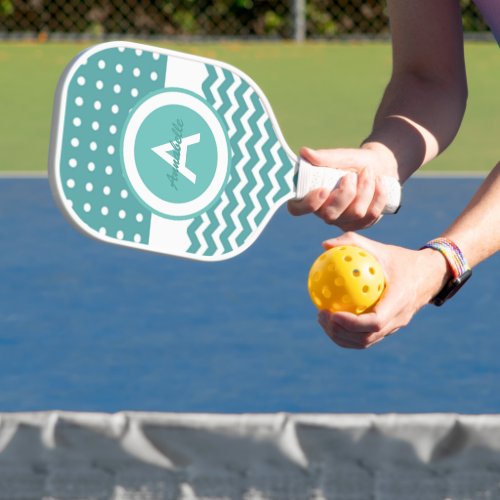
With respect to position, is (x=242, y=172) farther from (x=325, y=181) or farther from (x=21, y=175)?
(x=21, y=175)

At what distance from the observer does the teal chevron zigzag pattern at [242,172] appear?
2.33 m

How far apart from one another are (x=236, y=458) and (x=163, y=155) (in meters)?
0.51

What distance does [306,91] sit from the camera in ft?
33.7

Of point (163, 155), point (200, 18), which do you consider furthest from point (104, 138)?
point (200, 18)

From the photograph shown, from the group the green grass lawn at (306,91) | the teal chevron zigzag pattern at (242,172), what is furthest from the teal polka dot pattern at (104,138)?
the green grass lawn at (306,91)

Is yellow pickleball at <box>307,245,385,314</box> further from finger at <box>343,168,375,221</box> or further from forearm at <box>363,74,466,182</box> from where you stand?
forearm at <box>363,74,466,182</box>

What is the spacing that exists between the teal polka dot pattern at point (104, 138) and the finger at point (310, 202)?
0.27 meters

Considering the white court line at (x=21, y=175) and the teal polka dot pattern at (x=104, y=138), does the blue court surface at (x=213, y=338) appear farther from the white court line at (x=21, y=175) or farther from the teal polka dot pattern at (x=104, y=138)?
the teal polka dot pattern at (x=104, y=138)

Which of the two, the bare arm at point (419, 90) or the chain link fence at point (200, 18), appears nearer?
the bare arm at point (419, 90)

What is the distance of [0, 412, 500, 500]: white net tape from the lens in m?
2.35

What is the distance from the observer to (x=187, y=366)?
184 inches

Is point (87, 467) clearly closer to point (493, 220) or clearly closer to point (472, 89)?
point (493, 220)

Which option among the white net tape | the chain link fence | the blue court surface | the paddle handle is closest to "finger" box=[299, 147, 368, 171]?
the paddle handle

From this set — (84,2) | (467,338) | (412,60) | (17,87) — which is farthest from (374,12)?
(412,60)
